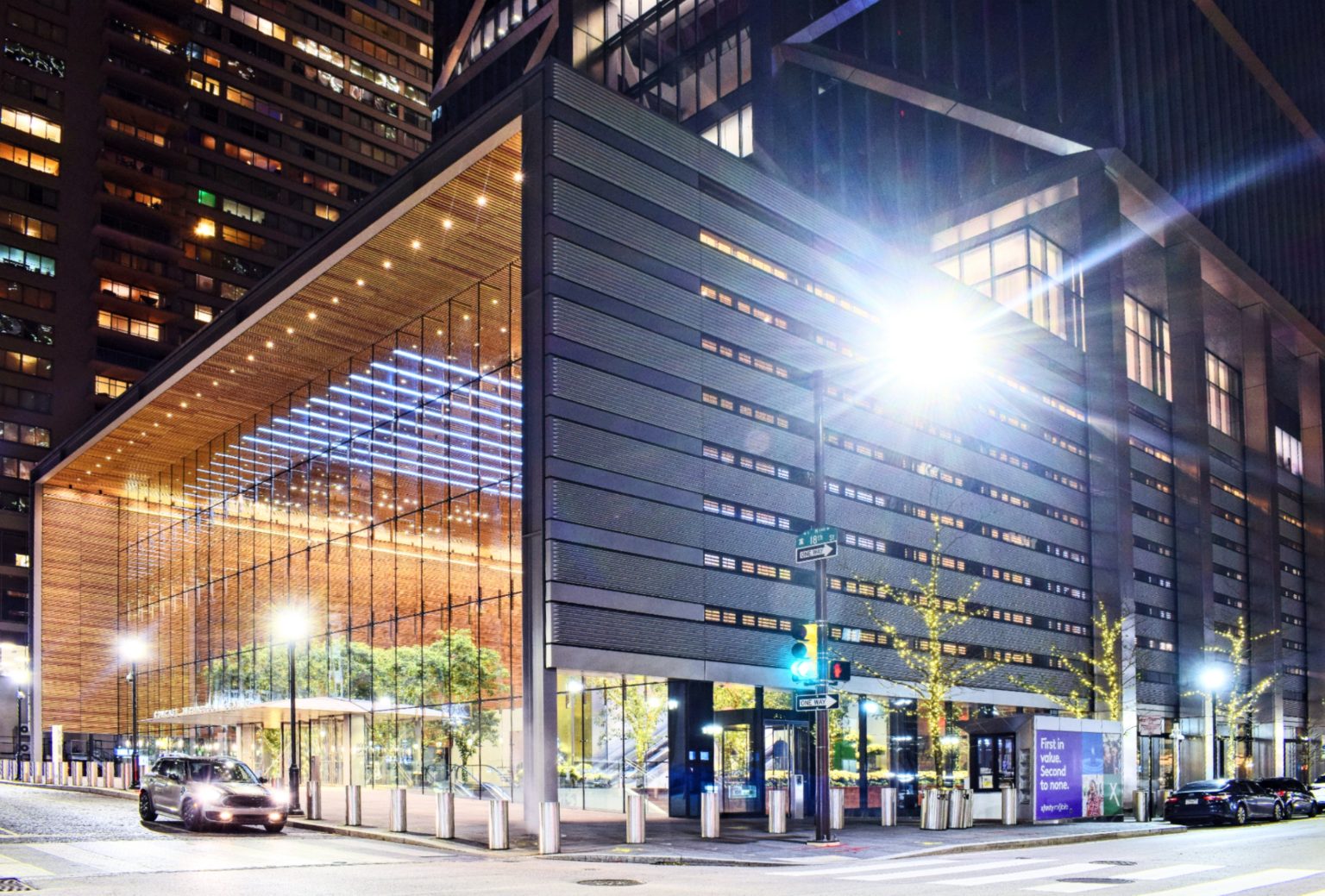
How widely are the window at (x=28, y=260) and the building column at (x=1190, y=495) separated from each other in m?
85.4

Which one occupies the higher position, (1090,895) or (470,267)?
(470,267)

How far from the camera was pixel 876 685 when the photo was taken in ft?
137

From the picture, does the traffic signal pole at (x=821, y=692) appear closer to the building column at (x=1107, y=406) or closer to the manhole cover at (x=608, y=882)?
the manhole cover at (x=608, y=882)

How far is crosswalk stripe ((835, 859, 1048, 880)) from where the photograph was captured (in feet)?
58.7

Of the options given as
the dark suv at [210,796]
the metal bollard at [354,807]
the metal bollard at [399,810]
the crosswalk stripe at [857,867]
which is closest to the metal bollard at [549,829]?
the metal bollard at [399,810]

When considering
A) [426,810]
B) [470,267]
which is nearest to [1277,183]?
[470,267]

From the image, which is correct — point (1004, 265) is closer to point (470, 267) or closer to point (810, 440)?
point (810, 440)

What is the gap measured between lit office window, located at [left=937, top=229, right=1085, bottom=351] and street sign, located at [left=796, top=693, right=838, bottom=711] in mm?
34883

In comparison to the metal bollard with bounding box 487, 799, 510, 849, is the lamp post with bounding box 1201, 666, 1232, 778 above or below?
below

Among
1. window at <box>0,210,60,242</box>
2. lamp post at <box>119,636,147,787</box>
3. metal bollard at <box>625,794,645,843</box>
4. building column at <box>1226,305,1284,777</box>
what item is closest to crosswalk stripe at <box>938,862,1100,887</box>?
metal bollard at <box>625,794,645,843</box>

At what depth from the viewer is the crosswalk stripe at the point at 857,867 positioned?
759 inches

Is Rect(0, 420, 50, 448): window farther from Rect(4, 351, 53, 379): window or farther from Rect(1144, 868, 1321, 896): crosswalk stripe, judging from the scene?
Rect(1144, 868, 1321, 896): crosswalk stripe

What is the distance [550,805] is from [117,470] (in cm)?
4879

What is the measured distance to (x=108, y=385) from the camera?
103438 millimetres
